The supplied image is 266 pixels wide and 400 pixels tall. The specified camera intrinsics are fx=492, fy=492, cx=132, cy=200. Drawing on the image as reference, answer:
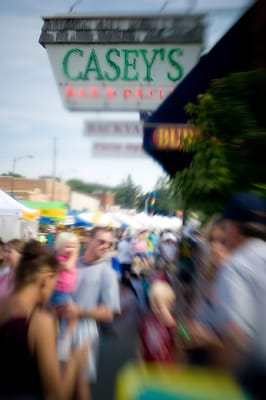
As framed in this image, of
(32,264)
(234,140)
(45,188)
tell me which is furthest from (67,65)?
(45,188)

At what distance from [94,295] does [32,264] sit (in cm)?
137

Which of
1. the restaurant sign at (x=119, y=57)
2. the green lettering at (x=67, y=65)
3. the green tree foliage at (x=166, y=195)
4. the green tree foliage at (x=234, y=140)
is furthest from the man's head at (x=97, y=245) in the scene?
the green lettering at (x=67, y=65)

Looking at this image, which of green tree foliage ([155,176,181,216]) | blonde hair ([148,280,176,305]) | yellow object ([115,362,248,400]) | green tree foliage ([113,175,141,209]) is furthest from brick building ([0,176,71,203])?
yellow object ([115,362,248,400])

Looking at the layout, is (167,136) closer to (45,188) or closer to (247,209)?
(247,209)

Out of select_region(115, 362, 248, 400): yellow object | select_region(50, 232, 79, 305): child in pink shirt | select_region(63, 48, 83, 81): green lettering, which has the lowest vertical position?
select_region(50, 232, 79, 305): child in pink shirt

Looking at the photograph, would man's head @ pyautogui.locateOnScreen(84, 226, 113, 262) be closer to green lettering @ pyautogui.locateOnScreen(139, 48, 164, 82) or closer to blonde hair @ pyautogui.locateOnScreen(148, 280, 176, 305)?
blonde hair @ pyautogui.locateOnScreen(148, 280, 176, 305)

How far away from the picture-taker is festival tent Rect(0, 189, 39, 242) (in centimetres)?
938

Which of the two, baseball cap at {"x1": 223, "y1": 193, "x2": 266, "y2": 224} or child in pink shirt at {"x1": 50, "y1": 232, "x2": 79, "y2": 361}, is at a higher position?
baseball cap at {"x1": 223, "y1": 193, "x2": 266, "y2": 224}

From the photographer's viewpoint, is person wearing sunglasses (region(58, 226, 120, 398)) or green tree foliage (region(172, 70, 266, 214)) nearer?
green tree foliage (region(172, 70, 266, 214))

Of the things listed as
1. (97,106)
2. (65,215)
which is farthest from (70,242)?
(65,215)

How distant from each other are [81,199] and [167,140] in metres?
72.7

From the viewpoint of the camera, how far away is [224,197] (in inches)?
121

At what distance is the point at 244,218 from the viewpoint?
249cm

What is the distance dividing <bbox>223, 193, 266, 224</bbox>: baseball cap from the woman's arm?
1065 mm
